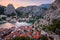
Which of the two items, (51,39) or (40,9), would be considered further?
(40,9)

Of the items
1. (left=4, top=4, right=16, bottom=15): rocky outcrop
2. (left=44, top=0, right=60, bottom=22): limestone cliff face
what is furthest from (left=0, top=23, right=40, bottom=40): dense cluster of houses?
(left=4, top=4, right=16, bottom=15): rocky outcrop

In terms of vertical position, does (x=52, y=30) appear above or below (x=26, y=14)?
above

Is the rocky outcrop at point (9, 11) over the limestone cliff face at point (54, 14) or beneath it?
beneath

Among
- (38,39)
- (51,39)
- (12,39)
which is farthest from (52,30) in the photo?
(12,39)

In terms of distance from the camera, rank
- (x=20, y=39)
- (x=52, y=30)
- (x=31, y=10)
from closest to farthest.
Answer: (x=20, y=39) → (x=52, y=30) → (x=31, y=10)

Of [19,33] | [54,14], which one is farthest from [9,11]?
[19,33]

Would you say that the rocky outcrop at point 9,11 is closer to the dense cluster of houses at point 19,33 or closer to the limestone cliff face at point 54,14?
the limestone cliff face at point 54,14

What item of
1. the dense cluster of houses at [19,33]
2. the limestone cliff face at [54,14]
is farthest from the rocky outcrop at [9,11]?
the dense cluster of houses at [19,33]

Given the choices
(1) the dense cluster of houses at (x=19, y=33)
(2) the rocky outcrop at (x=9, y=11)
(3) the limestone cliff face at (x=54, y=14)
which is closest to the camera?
(1) the dense cluster of houses at (x=19, y=33)

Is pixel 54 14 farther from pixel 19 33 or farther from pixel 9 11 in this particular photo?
pixel 9 11

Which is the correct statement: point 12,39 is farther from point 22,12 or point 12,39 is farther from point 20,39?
point 22,12

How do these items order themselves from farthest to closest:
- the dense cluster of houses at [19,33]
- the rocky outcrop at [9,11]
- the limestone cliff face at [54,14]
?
the rocky outcrop at [9,11], the limestone cliff face at [54,14], the dense cluster of houses at [19,33]
